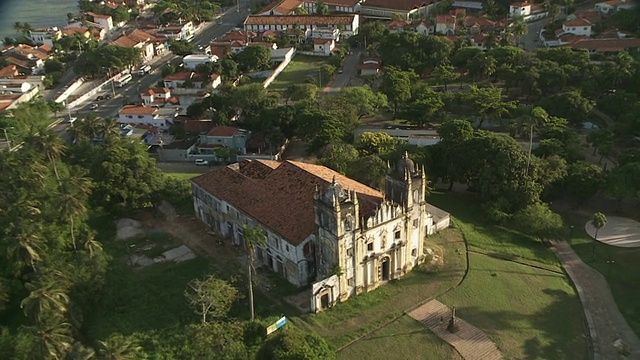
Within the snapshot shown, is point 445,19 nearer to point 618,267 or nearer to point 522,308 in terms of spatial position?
point 618,267

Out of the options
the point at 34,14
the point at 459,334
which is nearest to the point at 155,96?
the point at 459,334

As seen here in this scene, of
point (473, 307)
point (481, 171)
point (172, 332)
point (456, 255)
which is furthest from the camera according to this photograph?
point (481, 171)

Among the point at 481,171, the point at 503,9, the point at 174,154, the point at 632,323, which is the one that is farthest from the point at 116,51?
the point at 632,323

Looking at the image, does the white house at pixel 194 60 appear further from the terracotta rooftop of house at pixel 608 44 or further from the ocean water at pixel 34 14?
the terracotta rooftop of house at pixel 608 44

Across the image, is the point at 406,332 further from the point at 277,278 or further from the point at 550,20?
the point at 550,20

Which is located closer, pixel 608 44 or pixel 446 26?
pixel 608 44

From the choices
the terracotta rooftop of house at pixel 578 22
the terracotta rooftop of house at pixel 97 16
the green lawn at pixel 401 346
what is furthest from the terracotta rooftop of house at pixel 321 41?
the green lawn at pixel 401 346

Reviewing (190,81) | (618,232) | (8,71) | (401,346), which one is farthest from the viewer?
(8,71)
